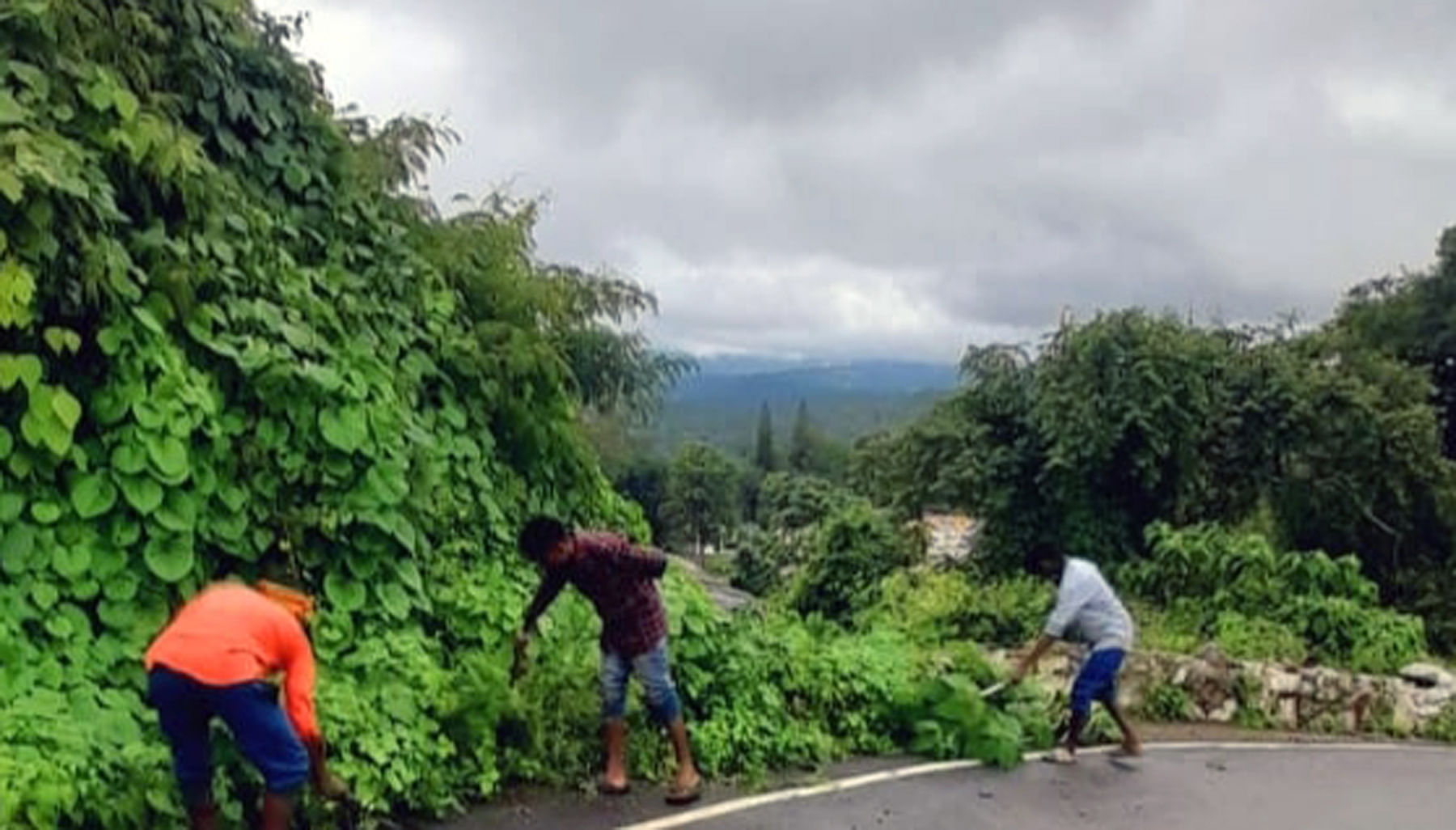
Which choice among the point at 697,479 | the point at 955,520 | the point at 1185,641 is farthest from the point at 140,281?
the point at 697,479

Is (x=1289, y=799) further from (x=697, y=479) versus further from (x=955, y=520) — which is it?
(x=697, y=479)

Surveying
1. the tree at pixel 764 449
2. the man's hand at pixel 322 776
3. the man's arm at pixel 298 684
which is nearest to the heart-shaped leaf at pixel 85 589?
the man's hand at pixel 322 776

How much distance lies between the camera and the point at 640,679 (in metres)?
7.84

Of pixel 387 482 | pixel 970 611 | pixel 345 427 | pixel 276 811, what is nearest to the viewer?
pixel 276 811

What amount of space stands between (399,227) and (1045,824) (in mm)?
6337

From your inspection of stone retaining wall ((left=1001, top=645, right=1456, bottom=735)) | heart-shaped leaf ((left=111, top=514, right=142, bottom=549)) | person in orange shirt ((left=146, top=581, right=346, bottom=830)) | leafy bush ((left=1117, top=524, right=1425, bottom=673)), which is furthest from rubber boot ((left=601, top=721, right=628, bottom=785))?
leafy bush ((left=1117, top=524, right=1425, bottom=673))

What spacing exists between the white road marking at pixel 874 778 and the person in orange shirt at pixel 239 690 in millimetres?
2204

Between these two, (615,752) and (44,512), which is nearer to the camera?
(44,512)

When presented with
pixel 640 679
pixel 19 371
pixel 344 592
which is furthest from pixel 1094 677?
pixel 19 371

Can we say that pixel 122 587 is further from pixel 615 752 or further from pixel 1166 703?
pixel 1166 703

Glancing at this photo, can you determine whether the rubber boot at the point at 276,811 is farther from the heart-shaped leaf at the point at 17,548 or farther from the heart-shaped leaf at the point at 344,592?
the heart-shaped leaf at the point at 344,592

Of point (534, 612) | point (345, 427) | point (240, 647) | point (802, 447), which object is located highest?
point (345, 427)

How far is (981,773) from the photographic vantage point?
31.1 feet

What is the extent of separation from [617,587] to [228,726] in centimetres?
256
